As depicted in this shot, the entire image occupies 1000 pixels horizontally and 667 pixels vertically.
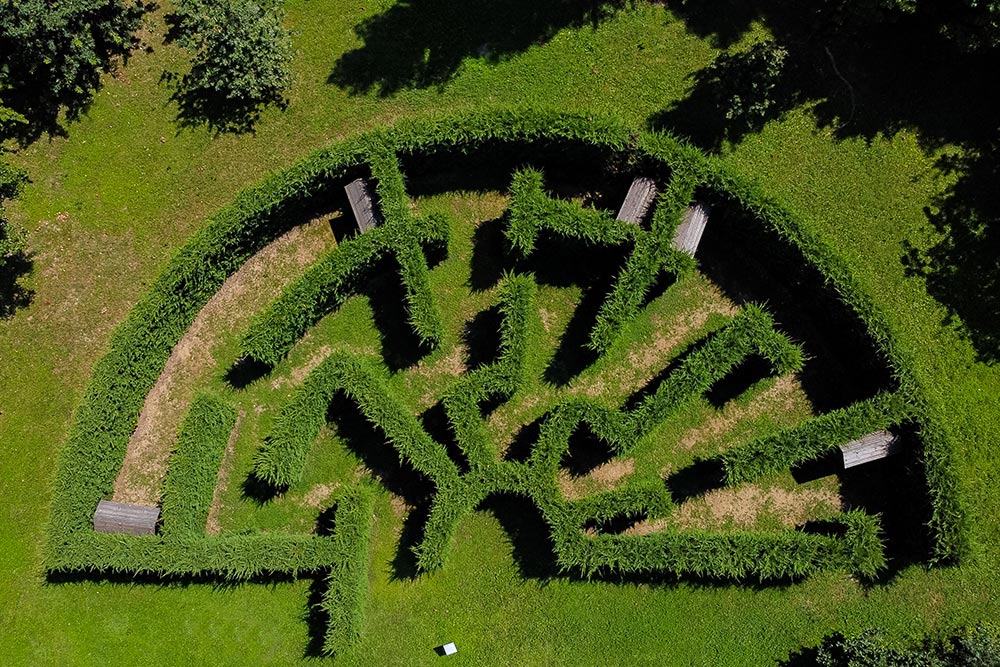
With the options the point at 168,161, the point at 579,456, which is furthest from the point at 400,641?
the point at 168,161

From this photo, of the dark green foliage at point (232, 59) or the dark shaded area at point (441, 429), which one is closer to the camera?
the dark green foliage at point (232, 59)

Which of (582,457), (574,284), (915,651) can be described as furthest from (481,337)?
(915,651)

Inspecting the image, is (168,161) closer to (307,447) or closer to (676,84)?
(307,447)

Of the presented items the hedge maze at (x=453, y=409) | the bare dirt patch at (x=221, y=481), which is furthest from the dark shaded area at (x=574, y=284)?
the bare dirt patch at (x=221, y=481)

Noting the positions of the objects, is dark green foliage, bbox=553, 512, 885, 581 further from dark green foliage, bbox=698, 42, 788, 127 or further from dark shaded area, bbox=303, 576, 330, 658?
dark green foliage, bbox=698, 42, 788, 127

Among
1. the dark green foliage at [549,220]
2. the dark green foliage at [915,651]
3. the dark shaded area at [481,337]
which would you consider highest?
the dark green foliage at [549,220]

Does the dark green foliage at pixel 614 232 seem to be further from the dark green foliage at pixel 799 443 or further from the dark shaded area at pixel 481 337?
the dark green foliage at pixel 799 443

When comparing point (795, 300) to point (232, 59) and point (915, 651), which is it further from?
point (232, 59)
